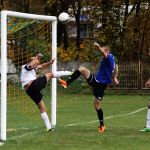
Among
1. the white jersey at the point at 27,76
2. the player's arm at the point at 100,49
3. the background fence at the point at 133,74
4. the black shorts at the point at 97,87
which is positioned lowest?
the background fence at the point at 133,74

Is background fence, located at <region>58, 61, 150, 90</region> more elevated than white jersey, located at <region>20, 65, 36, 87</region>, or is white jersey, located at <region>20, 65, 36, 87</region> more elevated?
white jersey, located at <region>20, 65, 36, 87</region>

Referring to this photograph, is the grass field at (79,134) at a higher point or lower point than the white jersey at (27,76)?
lower

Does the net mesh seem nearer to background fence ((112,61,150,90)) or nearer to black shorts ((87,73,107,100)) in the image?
black shorts ((87,73,107,100))

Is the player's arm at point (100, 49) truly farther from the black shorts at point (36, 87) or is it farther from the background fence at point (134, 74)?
the background fence at point (134, 74)

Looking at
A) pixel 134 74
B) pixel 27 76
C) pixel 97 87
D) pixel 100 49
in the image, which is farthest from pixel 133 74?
pixel 100 49

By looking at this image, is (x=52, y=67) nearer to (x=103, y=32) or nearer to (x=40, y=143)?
(x=40, y=143)

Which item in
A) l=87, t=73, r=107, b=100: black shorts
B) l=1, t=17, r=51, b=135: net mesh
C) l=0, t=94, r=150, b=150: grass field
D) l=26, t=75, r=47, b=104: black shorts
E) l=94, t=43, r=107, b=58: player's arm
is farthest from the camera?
l=1, t=17, r=51, b=135: net mesh

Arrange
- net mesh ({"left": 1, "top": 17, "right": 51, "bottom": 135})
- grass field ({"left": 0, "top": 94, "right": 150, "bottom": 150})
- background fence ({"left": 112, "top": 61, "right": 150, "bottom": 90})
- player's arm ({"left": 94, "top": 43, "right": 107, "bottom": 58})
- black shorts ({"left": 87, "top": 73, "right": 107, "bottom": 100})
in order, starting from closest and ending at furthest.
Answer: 1. grass field ({"left": 0, "top": 94, "right": 150, "bottom": 150})
2. player's arm ({"left": 94, "top": 43, "right": 107, "bottom": 58})
3. black shorts ({"left": 87, "top": 73, "right": 107, "bottom": 100})
4. net mesh ({"left": 1, "top": 17, "right": 51, "bottom": 135})
5. background fence ({"left": 112, "top": 61, "right": 150, "bottom": 90})

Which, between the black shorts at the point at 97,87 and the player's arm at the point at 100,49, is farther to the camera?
the black shorts at the point at 97,87

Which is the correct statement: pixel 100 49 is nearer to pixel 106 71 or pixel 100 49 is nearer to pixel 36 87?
pixel 106 71

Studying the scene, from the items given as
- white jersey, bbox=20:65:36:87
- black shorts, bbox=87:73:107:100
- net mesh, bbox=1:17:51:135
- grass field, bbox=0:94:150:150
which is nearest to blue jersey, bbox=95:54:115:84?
black shorts, bbox=87:73:107:100

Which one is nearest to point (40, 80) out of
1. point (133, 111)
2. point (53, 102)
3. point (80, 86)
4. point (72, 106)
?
point (53, 102)

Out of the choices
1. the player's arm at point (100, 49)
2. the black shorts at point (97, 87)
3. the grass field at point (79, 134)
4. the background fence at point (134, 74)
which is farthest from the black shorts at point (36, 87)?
the background fence at point (134, 74)

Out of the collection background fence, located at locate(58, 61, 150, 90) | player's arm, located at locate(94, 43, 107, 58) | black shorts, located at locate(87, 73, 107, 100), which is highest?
player's arm, located at locate(94, 43, 107, 58)
